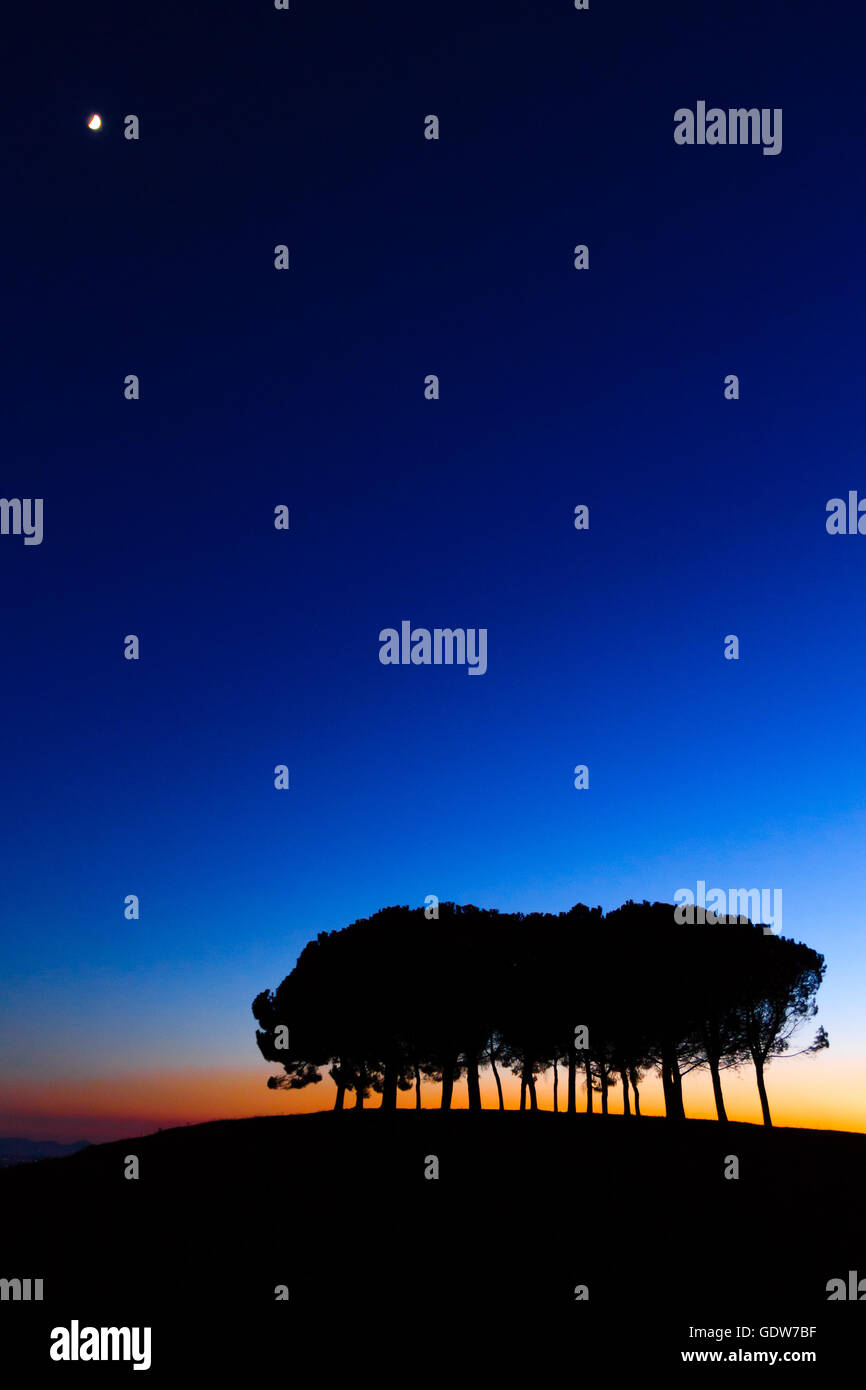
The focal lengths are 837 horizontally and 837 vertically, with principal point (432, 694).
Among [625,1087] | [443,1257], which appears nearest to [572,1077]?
[625,1087]

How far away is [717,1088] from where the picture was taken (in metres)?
52.8

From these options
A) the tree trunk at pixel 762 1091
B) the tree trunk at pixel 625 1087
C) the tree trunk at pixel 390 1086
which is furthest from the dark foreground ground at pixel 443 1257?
the tree trunk at pixel 390 1086

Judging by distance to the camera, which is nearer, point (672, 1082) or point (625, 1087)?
point (672, 1082)

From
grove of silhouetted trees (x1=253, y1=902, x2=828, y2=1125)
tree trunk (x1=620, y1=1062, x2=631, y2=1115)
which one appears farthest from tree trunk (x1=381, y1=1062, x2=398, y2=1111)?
tree trunk (x1=620, y1=1062, x2=631, y2=1115)

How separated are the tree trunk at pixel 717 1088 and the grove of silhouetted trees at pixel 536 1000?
0.10 m

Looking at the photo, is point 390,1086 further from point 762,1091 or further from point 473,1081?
point 762,1091

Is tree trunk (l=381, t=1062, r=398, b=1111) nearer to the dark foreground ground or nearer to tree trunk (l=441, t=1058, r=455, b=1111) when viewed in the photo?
tree trunk (l=441, t=1058, r=455, b=1111)

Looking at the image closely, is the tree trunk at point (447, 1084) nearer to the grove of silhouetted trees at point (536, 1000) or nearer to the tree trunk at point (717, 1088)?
the grove of silhouetted trees at point (536, 1000)

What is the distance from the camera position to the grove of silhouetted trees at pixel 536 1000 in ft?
174

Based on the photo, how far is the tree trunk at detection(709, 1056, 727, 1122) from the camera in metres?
51.8

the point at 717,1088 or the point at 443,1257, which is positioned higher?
the point at 443,1257

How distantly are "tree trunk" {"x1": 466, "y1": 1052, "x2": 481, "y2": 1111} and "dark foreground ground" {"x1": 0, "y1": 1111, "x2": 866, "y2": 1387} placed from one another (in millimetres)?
19798

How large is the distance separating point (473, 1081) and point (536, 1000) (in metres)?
7.67

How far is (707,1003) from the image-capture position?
174 feet
